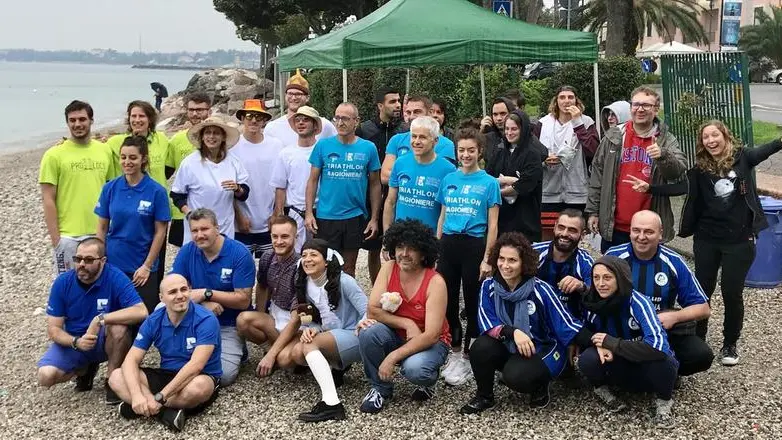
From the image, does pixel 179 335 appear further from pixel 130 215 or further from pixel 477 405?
pixel 477 405

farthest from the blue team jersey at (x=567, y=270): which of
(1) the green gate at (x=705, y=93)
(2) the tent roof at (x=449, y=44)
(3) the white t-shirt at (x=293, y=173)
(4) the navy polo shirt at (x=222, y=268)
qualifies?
(2) the tent roof at (x=449, y=44)

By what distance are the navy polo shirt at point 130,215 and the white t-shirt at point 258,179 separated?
2.51 ft

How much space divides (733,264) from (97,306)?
416cm

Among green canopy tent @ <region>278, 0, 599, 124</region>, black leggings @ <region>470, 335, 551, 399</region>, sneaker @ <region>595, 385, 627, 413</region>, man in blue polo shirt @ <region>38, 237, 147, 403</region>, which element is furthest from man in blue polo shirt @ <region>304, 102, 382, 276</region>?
green canopy tent @ <region>278, 0, 599, 124</region>

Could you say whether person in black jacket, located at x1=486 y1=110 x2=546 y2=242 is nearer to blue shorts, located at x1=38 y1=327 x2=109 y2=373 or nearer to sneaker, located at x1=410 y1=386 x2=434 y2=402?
sneaker, located at x1=410 y1=386 x2=434 y2=402

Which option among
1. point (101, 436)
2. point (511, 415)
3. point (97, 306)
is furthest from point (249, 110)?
point (511, 415)

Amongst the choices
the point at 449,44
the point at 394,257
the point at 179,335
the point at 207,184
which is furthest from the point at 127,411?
the point at 449,44

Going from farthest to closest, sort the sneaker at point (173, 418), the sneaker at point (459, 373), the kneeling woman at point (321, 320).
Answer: the sneaker at point (459, 373)
the kneeling woman at point (321, 320)
the sneaker at point (173, 418)

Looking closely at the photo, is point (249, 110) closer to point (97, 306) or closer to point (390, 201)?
point (390, 201)

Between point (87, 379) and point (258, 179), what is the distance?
6.31ft

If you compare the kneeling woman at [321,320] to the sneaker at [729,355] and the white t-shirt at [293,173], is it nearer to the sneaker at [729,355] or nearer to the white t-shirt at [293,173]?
the white t-shirt at [293,173]

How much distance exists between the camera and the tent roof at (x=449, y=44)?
9102mm

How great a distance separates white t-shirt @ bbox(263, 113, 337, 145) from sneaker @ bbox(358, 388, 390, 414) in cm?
251

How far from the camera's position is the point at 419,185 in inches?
217
